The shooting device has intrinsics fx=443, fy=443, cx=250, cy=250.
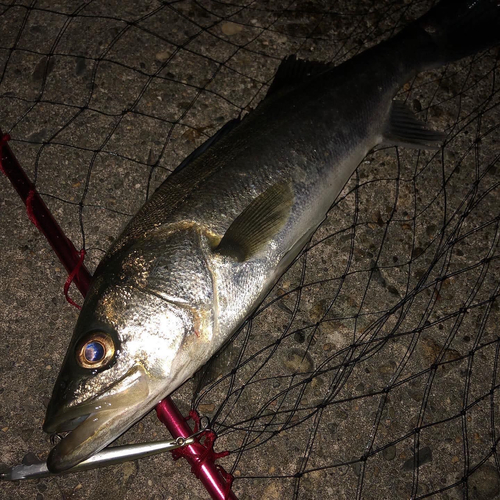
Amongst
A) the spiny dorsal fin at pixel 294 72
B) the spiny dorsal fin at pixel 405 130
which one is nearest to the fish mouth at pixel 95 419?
the spiny dorsal fin at pixel 294 72

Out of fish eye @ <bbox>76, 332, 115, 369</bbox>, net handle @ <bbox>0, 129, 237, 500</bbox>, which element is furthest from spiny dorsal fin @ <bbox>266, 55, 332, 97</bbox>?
fish eye @ <bbox>76, 332, 115, 369</bbox>

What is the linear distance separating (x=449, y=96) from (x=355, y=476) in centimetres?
272

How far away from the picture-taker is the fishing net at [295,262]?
8.58 ft

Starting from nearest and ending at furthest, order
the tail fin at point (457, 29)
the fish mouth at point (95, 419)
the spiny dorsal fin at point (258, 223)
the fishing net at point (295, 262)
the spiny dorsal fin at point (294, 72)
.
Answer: the fish mouth at point (95, 419) → the spiny dorsal fin at point (258, 223) → the fishing net at point (295, 262) → the spiny dorsal fin at point (294, 72) → the tail fin at point (457, 29)

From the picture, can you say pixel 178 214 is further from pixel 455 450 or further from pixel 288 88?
pixel 455 450

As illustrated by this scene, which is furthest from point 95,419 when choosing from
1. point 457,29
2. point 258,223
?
point 457,29

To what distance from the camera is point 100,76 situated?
319 centimetres

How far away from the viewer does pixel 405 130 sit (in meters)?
2.81

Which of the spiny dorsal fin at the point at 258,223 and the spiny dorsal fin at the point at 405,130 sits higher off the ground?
the spiny dorsal fin at the point at 258,223

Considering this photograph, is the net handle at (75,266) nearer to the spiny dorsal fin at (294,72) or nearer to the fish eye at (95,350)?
the fish eye at (95,350)

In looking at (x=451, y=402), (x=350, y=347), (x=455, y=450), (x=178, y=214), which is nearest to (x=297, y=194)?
(x=178, y=214)

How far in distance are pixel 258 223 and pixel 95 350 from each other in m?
0.94

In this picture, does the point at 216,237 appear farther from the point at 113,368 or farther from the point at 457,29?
the point at 457,29

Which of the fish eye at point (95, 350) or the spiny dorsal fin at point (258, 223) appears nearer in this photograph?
the fish eye at point (95, 350)
